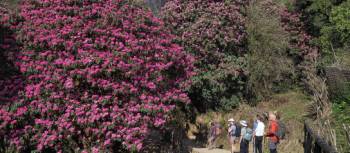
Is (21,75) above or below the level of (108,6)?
below

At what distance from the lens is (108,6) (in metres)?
9.98

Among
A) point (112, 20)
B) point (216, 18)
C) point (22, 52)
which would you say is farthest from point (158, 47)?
point (216, 18)

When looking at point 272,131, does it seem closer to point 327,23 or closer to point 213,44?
point 213,44

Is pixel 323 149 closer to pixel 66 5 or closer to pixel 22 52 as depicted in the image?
pixel 22 52

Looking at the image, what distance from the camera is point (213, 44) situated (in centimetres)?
1526

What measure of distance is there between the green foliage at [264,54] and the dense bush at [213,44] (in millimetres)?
443

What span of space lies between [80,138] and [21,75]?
186 centimetres

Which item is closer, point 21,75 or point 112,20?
point 21,75

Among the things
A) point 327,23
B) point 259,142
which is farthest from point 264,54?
point 259,142

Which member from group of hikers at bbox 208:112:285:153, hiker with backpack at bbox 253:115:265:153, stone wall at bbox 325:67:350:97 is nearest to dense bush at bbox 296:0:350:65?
group of hikers at bbox 208:112:285:153

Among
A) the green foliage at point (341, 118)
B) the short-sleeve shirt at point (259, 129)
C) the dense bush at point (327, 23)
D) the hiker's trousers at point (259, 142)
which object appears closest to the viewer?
the green foliage at point (341, 118)

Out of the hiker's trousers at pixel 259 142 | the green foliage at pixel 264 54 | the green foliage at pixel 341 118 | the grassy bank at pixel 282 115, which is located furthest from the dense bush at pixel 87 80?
the green foliage at pixel 264 54

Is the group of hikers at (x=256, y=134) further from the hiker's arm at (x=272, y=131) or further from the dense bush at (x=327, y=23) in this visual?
the dense bush at (x=327, y=23)

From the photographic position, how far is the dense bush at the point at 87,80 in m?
8.05
